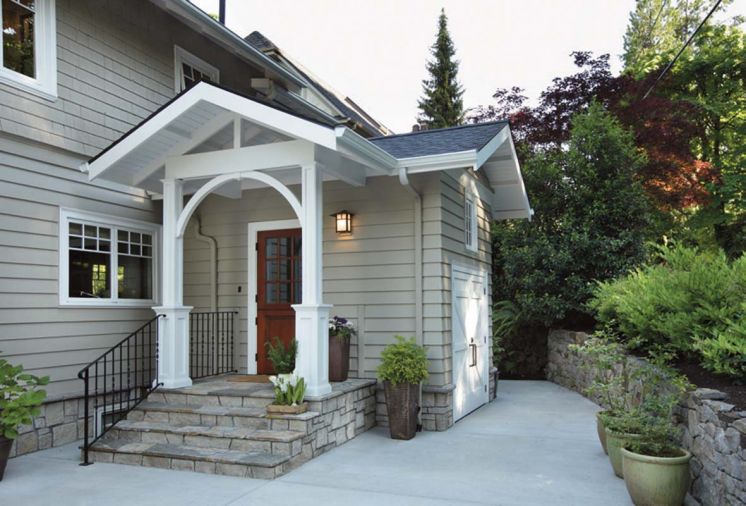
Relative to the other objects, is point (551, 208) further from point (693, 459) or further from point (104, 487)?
point (104, 487)

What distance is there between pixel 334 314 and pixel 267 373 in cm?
113

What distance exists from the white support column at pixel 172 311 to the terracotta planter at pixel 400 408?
2.11 metres

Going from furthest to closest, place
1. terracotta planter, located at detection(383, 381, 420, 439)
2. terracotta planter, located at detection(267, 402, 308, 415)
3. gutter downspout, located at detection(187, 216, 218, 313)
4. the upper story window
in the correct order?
the upper story window, gutter downspout, located at detection(187, 216, 218, 313), terracotta planter, located at detection(383, 381, 420, 439), terracotta planter, located at detection(267, 402, 308, 415)

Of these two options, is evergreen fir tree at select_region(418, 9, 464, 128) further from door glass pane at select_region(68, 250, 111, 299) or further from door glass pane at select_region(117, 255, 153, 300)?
door glass pane at select_region(68, 250, 111, 299)

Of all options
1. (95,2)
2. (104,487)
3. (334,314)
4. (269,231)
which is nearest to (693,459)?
(334,314)

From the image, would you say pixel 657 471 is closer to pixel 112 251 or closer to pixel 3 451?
pixel 3 451

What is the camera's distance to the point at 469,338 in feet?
24.8

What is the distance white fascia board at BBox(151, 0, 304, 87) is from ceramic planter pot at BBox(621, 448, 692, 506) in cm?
658

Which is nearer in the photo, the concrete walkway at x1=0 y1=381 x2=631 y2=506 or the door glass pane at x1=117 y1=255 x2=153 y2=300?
the concrete walkway at x1=0 y1=381 x2=631 y2=506

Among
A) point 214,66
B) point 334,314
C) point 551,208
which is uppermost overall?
point 214,66

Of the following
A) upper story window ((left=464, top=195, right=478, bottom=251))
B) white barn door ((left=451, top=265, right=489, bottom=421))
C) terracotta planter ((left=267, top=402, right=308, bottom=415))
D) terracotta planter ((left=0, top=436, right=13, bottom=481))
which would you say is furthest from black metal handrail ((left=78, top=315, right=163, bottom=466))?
upper story window ((left=464, top=195, right=478, bottom=251))

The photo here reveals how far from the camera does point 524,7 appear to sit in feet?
54.9

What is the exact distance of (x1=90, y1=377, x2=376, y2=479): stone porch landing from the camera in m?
4.87

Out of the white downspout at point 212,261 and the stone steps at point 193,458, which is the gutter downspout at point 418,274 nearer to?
the stone steps at point 193,458
